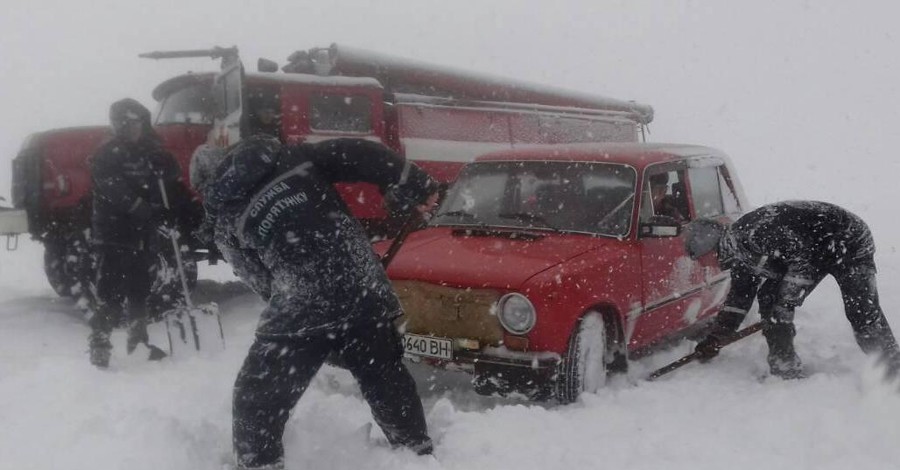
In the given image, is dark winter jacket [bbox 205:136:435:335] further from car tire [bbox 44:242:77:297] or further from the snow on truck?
car tire [bbox 44:242:77:297]

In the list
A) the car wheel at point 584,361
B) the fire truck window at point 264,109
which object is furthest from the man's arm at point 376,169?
the fire truck window at point 264,109

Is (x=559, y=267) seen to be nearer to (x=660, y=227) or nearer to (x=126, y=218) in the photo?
(x=660, y=227)

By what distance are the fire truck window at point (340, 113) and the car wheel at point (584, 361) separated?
3977mm

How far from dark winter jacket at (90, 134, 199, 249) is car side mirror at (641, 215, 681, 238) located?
3.46 metres

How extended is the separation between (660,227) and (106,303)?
12.5 feet

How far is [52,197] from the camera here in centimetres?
691

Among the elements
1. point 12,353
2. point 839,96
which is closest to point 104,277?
point 12,353

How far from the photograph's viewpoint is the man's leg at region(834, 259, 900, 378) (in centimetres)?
445

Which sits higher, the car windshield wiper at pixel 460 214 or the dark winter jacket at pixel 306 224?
the dark winter jacket at pixel 306 224

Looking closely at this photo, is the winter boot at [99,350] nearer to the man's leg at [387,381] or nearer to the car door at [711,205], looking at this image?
the man's leg at [387,381]

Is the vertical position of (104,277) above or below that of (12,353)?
above

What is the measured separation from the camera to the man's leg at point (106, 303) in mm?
5316

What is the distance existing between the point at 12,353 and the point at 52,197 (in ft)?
6.05

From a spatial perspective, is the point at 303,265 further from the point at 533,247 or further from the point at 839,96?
the point at 839,96
